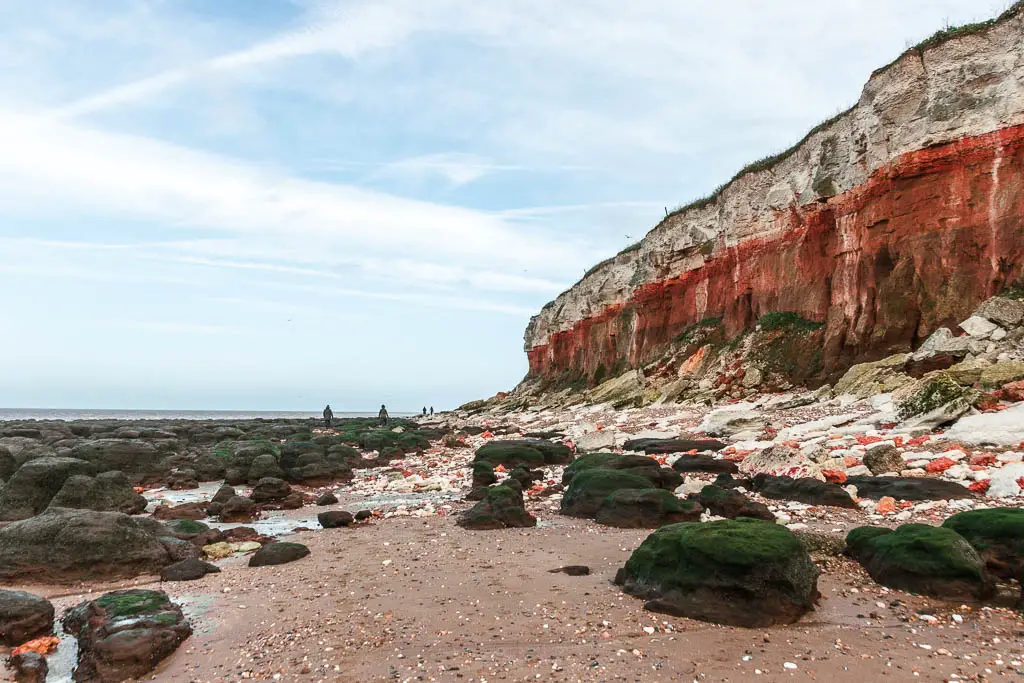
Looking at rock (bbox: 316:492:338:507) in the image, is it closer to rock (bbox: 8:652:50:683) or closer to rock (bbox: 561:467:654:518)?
rock (bbox: 561:467:654:518)

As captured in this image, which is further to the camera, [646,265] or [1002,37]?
[646,265]

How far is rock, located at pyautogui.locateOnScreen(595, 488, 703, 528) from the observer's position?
366 inches

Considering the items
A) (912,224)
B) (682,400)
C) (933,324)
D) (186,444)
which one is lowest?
(186,444)

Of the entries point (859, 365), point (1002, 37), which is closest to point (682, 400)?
point (859, 365)

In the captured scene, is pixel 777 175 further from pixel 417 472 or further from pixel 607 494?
pixel 607 494

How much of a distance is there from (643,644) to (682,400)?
23.4m

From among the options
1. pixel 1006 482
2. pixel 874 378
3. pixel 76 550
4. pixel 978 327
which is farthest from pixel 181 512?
pixel 978 327

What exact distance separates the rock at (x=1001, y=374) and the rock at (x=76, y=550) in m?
16.2

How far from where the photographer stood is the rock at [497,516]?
991cm

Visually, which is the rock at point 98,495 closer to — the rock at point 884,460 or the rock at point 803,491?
the rock at point 803,491

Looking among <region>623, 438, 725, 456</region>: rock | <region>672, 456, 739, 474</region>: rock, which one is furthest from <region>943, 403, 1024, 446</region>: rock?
<region>623, 438, 725, 456</region>: rock

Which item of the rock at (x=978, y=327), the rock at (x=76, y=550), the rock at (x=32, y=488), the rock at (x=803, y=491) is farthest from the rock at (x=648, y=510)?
the rock at (x=978, y=327)

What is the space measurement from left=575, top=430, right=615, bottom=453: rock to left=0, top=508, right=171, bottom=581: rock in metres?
13.2

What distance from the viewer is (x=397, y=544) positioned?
9.19 metres
